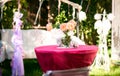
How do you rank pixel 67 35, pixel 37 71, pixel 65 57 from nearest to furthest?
pixel 65 57, pixel 67 35, pixel 37 71

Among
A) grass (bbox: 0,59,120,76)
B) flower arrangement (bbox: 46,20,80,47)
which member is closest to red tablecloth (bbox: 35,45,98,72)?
flower arrangement (bbox: 46,20,80,47)

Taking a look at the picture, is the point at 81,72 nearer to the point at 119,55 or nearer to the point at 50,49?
the point at 50,49

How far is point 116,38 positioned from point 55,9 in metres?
2.40

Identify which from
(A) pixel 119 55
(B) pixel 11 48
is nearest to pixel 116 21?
(A) pixel 119 55

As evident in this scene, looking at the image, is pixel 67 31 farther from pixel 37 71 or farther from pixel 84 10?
pixel 84 10

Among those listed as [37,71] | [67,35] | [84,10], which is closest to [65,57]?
[67,35]

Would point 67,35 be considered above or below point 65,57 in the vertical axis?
above

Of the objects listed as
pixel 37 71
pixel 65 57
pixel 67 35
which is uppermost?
pixel 67 35

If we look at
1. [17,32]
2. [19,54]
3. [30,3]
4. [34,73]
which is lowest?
[34,73]

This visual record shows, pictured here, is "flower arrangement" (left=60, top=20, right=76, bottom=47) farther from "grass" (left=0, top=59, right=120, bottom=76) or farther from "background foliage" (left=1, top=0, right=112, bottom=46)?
"background foliage" (left=1, top=0, right=112, bottom=46)

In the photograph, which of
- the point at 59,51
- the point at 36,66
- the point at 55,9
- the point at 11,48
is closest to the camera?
the point at 59,51

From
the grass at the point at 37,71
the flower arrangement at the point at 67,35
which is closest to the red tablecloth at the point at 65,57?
the flower arrangement at the point at 67,35

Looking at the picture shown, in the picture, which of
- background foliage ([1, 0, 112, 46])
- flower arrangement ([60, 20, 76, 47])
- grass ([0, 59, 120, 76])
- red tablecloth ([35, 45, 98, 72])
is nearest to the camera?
red tablecloth ([35, 45, 98, 72])

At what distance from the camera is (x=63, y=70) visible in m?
4.06
